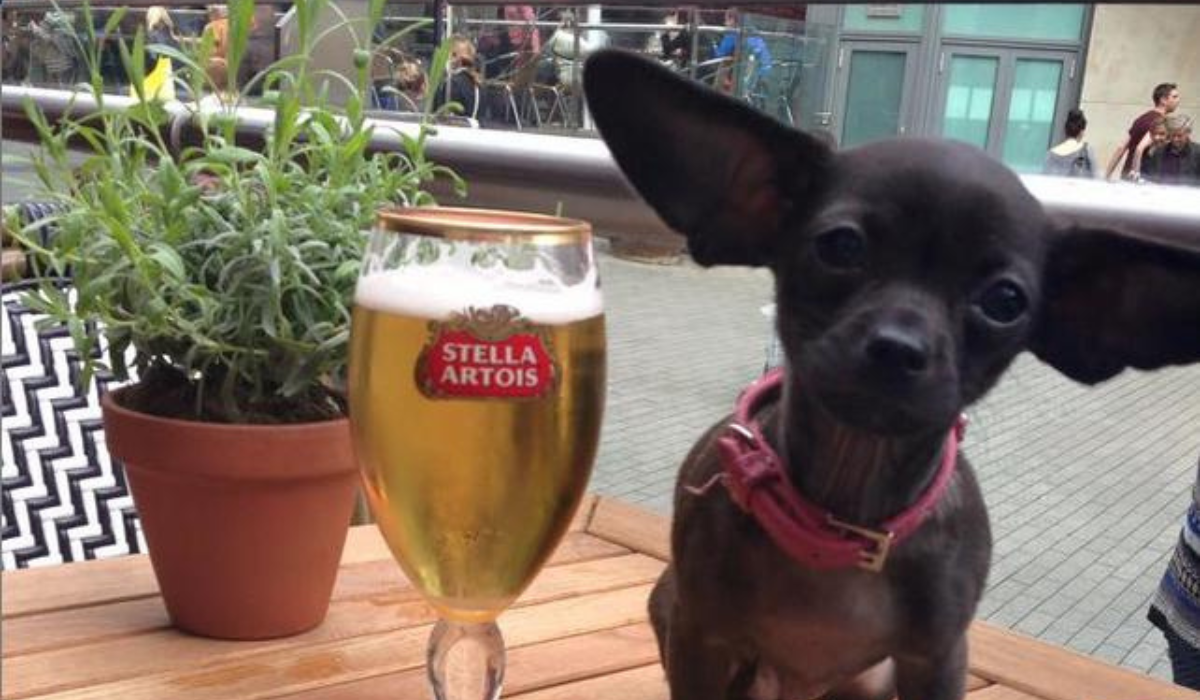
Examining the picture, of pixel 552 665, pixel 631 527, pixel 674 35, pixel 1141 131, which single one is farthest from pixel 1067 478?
pixel 552 665

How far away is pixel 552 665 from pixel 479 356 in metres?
0.31

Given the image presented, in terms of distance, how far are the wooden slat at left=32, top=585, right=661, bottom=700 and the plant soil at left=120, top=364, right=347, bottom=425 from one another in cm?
15

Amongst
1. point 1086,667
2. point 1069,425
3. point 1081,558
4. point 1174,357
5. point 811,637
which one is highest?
point 1174,357

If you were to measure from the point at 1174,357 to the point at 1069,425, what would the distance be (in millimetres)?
2301

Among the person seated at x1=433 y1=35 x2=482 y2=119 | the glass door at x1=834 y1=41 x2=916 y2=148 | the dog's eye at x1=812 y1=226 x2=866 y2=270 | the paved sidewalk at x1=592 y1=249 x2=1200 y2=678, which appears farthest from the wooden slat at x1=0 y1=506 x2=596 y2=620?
the glass door at x1=834 y1=41 x2=916 y2=148

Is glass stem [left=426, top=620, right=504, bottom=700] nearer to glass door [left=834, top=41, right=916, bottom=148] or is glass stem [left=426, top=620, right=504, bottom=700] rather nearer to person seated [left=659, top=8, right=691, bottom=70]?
person seated [left=659, top=8, right=691, bottom=70]

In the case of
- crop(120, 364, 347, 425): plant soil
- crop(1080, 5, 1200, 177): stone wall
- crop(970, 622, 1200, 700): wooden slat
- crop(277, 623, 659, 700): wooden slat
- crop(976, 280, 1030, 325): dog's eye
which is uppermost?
crop(976, 280, 1030, 325): dog's eye

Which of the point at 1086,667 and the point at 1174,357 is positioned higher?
the point at 1174,357

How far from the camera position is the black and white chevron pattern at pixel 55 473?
1472 millimetres

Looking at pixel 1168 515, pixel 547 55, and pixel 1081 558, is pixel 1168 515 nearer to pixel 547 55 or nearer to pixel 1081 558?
pixel 1081 558

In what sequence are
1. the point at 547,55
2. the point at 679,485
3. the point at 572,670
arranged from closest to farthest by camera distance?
the point at 679,485 < the point at 572,670 < the point at 547,55

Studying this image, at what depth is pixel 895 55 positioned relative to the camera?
6.50 metres

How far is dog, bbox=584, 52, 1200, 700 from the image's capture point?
22.3 inches

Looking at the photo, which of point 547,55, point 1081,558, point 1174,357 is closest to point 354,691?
point 1174,357
